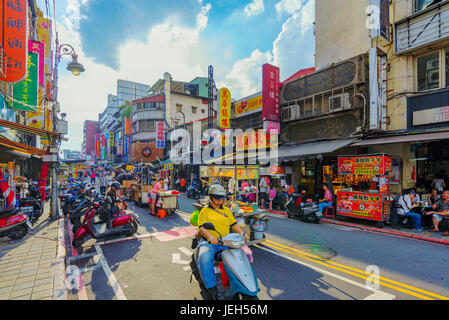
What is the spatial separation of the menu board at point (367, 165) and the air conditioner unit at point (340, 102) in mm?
3971

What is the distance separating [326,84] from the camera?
13883mm

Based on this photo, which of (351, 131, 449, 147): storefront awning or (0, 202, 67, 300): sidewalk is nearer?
(0, 202, 67, 300): sidewalk

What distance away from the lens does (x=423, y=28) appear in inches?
395

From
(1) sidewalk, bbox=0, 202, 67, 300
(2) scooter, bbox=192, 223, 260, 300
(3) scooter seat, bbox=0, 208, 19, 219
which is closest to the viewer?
(2) scooter, bbox=192, 223, 260, 300

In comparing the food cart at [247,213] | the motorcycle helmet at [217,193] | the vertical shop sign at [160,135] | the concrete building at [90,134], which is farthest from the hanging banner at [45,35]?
the concrete building at [90,134]

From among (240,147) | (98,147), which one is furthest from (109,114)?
(240,147)

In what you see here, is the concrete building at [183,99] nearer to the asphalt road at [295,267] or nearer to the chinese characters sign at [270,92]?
the chinese characters sign at [270,92]

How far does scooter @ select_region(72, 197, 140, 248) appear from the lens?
652 cm

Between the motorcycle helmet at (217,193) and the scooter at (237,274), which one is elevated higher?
the motorcycle helmet at (217,193)

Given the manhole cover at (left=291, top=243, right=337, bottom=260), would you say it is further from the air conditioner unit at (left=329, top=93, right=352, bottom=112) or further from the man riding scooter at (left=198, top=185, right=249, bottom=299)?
the air conditioner unit at (left=329, top=93, right=352, bottom=112)

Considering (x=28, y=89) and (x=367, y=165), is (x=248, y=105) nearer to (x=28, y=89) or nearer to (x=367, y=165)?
(x=367, y=165)

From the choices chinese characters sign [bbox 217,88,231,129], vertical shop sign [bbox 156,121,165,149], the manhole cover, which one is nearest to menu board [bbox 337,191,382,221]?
the manhole cover

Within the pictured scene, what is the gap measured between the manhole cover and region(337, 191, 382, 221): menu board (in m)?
4.28

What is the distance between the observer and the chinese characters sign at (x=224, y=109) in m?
19.1
